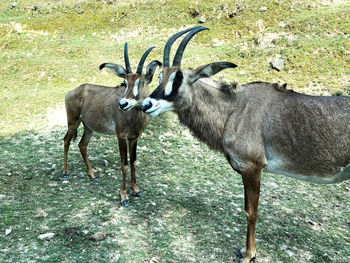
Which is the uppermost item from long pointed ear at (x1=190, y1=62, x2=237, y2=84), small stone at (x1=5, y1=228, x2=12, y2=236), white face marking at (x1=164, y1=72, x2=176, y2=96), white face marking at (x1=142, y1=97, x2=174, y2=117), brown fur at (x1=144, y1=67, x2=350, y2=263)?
long pointed ear at (x1=190, y1=62, x2=237, y2=84)

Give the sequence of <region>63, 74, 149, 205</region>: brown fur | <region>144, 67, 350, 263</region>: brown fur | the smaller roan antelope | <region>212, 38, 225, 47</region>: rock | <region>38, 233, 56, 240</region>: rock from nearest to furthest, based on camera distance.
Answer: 1. <region>144, 67, 350, 263</region>: brown fur
2. <region>38, 233, 56, 240</region>: rock
3. the smaller roan antelope
4. <region>63, 74, 149, 205</region>: brown fur
5. <region>212, 38, 225, 47</region>: rock

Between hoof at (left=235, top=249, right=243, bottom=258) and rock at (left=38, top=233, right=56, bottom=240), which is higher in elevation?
rock at (left=38, top=233, right=56, bottom=240)

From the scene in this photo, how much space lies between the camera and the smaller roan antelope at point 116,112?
7412 mm

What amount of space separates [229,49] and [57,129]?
13.3 m

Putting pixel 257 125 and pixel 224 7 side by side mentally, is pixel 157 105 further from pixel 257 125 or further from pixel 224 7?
pixel 224 7

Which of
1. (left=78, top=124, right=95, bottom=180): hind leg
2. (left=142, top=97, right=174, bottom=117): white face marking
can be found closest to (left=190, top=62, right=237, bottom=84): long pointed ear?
(left=142, top=97, right=174, bottom=117): white face marking

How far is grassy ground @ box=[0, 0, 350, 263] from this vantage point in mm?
5629

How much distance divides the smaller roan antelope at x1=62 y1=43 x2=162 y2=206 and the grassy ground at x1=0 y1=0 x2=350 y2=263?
84 cm

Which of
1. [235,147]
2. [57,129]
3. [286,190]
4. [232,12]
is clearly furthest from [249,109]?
[232,12]

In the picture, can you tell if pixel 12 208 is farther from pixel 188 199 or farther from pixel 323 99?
pixel 323 99

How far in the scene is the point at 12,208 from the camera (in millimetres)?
6527

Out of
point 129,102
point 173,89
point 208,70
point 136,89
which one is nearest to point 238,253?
point 173,89

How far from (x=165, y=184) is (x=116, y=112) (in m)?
2.32

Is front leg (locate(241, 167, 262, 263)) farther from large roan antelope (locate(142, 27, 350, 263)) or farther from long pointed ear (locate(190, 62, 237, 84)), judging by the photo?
long pointed ear (locate(190, 62, 237, 84))
